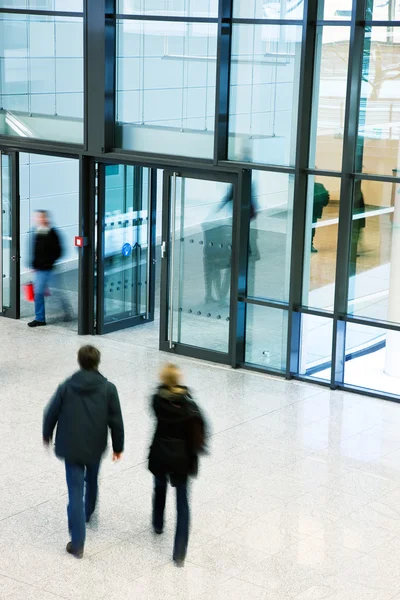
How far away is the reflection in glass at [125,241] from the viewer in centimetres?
1263

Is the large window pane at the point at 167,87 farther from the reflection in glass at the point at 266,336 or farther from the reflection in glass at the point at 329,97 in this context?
the reflection in glass at the point at 266,336

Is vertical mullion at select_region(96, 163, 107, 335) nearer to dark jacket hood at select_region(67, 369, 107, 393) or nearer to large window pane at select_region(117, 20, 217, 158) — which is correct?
large window pane at select_region(117, 20, 217, 158)

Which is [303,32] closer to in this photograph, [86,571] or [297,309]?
[297,309]

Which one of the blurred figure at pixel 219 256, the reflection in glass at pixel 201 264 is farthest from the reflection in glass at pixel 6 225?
the blurred figure at pixel 219 256

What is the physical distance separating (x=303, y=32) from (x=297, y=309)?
290cm

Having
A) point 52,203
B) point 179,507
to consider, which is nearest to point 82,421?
point 179,507

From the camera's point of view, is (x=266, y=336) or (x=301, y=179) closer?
(x=301, y=179)

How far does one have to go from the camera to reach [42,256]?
42.0 ft

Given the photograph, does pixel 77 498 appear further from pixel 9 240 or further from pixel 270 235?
pixel 9 240

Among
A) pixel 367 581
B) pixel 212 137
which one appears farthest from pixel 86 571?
pixel 212 137

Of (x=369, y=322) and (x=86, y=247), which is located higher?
(x=86, y=247)

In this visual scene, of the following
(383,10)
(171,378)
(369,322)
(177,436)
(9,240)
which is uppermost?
(383,10)

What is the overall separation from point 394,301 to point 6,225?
533 cm

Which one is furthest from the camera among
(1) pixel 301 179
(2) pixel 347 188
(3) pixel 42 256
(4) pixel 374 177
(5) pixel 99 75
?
(3) pixel 42 256
